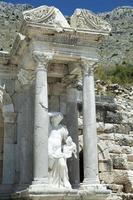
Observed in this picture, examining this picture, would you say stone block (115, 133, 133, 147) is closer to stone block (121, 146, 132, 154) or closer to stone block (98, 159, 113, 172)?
stone block (121, 146, 132, 154)

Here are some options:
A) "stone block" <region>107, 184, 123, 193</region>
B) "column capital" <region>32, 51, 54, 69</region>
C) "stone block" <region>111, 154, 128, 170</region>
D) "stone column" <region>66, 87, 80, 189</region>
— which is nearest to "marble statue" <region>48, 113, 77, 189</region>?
"stone column" <region>66, 87, 80, 189</region>

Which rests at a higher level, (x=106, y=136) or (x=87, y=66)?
(x=87, y=66)

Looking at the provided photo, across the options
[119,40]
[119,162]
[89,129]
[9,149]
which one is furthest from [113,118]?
[119,40]

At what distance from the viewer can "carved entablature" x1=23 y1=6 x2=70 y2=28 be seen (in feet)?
30.3

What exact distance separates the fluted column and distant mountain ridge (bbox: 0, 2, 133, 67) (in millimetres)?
30054

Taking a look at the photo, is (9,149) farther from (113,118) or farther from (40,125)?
(113,118)

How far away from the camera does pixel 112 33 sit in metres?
53.9

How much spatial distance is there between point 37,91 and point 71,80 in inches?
70.5

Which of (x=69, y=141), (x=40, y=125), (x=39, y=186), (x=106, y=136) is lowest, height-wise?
(x=39, y=186)

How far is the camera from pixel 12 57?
10578 millimetres

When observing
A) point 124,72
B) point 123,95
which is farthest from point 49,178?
point 124,72

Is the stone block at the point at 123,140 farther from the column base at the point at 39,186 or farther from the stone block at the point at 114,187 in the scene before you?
the column base at the point at 39,186

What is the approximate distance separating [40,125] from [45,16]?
2.75 meters

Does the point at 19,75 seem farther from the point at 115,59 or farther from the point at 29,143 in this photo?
the point at 115,59
